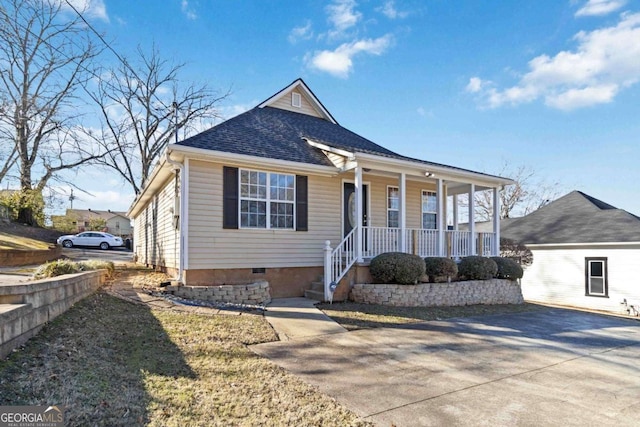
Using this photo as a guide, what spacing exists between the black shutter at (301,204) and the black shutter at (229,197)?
159cm

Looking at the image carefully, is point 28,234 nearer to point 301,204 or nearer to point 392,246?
point 301,204

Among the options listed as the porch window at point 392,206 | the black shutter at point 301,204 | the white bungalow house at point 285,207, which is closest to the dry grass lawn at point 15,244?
the white bungalow house at point 285,207

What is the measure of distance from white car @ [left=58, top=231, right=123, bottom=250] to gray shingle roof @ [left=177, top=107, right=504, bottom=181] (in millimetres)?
20603

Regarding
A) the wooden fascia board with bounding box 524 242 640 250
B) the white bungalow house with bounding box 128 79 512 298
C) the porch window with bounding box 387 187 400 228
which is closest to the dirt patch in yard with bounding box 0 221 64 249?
the white bungalow house with bounding box 128 79 512 298

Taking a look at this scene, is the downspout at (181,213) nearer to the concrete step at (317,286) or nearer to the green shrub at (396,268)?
the concrete step at (317,286)

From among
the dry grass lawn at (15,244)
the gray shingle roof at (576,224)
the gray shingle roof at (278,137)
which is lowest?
the dry grass lawn at (15,244)

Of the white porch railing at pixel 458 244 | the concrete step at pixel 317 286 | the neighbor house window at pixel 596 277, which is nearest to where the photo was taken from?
the concrete step at pixel 317 286

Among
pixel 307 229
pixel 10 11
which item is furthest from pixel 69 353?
pixel 10 11

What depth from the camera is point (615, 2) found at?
922 centimetres

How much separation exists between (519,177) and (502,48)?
85.5ft

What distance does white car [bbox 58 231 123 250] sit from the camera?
25328 millimetres

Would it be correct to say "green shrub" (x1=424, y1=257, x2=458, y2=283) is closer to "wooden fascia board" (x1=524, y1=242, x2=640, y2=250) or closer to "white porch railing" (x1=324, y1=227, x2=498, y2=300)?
"white porch railing" (x1=324, y1=227, x2=498, y2=300)

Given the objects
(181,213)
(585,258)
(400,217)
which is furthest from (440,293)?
(585,258)

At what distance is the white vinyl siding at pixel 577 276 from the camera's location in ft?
42.5
